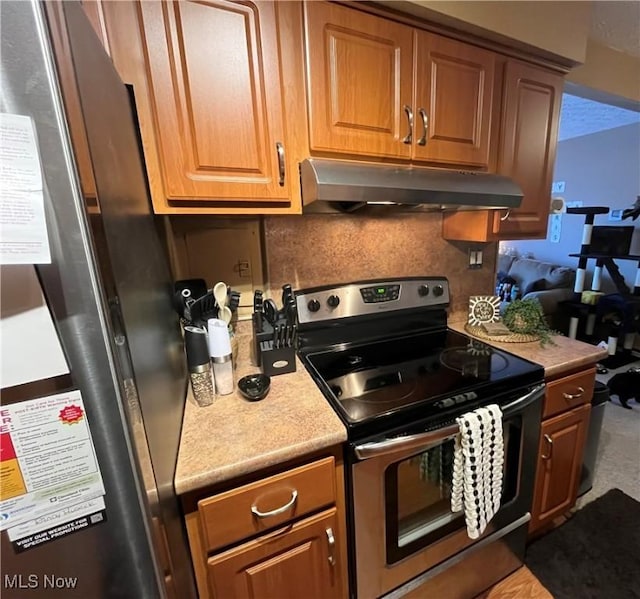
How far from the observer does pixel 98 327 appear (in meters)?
0.40

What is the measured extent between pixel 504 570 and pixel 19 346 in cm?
181

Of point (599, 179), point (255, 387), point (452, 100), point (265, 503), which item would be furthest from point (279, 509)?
point (599, 179)

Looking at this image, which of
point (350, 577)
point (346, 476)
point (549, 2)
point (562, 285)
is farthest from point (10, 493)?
point (562, 285)

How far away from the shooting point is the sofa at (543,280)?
3274 millimetres

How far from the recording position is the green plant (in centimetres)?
140

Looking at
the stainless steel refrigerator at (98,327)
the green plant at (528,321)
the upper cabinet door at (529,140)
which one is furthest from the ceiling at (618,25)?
the stainless steel refrigerator at (98,327)

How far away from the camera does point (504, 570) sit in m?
1.27

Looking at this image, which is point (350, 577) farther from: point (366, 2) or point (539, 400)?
point (366, 2)

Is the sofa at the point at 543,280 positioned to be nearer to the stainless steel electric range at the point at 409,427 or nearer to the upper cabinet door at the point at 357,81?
the stainless steel electric range at the point at 409,427

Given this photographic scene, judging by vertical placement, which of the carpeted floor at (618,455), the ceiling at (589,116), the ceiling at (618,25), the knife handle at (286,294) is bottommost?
the carpeted floor at (618,455)

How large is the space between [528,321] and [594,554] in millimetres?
1078

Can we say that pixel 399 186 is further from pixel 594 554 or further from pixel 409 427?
pixel 594 554

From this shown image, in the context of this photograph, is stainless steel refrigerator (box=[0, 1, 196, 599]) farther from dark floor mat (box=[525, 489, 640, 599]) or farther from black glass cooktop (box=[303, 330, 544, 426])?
dark floor mat (box=[525, 489, 640, 599])

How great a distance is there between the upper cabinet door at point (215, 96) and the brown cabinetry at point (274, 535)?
0.82 m
